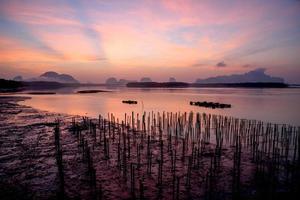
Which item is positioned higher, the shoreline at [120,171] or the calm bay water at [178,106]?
the shoreline at [120,171]

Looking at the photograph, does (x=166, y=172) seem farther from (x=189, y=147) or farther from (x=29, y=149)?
(x=29, y=149)

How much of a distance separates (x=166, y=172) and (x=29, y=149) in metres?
8.73

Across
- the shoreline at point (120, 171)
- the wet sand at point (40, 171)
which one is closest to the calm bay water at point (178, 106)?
the wet sand at point (40, 171)

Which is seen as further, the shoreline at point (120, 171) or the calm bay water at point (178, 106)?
the calm bay water at point (178, 106)

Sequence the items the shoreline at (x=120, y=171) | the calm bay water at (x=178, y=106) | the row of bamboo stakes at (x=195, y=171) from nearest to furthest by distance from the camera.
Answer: the row of bamboo stakes at (x=195, y=171), the shoreline at (x=120, y=171), the calm bay water at (x=178, y=106)

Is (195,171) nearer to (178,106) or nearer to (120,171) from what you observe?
(120,171)

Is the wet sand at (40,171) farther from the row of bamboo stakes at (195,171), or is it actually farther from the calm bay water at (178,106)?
the calm bay water at (178,106)

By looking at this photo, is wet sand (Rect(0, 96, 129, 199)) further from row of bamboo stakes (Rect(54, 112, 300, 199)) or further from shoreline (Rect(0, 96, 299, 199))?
row of bamboo stakes (Rect(54, 112, 300, 199))

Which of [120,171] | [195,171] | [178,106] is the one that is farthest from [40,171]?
[178,106]

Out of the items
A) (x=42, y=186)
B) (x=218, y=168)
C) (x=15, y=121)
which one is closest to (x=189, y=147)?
(x=218, y=168)

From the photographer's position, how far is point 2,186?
33.5 feet

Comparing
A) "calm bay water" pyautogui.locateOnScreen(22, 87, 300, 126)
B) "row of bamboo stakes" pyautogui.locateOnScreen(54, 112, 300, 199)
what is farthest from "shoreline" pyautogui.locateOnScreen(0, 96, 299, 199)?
"calm bay water" pyautogui.locateOnScreen(22, 87, 300, 126)

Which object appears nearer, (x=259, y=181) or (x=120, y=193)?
(x=120, y=193)

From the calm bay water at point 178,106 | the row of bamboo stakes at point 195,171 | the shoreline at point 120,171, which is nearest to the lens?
the row of bamboo stakes at point 195,171
